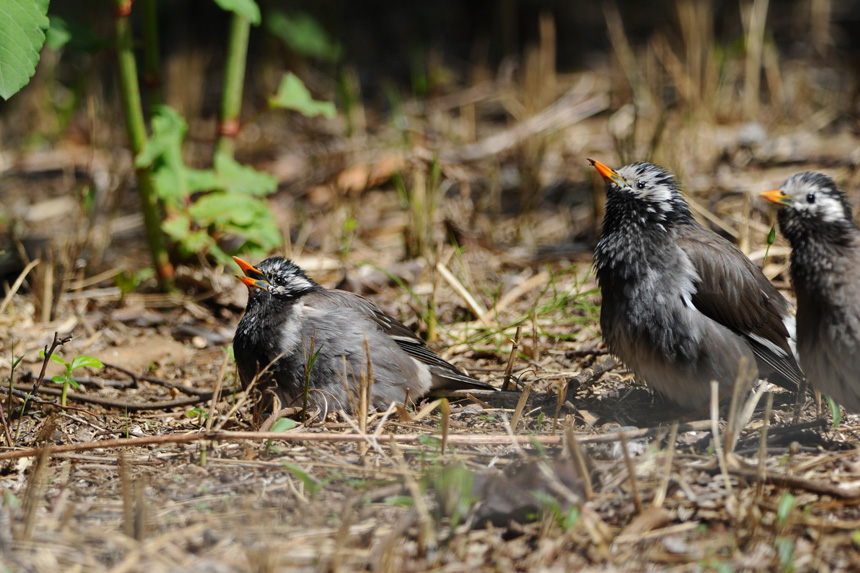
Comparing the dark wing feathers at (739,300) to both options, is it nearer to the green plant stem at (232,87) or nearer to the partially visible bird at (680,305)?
the partially visible bird at (680,305)

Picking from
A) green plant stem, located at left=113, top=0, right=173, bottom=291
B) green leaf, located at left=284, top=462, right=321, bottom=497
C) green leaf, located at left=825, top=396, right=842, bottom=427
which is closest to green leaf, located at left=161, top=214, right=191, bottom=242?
green plant stem, located at left=113, top=0, right=173, bottom=291

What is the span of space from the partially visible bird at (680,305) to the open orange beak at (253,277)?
1.64 metres

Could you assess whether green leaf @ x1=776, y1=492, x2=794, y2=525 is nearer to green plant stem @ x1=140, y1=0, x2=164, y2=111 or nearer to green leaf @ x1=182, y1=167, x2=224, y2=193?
green leaf @ x1=182, y1=167, x2=224, y2=193

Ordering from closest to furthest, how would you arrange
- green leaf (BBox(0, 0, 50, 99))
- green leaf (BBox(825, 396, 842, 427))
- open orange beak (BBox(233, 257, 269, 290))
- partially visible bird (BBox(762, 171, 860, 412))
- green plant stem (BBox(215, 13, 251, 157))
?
partially visible bird (BBox(762, 171, 860, 412))
green leaf (BBox(825, 396, 842, 427))
green leaf (BBox(0, 0, 50, 99))
open orange beak (BBox(233, 257, 269, 290))
green plant stem (BBox(215, 13, 251, 157))

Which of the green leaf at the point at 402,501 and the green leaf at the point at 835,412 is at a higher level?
the green leaf at the point at 835,412

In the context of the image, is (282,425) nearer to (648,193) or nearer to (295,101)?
(648,193)

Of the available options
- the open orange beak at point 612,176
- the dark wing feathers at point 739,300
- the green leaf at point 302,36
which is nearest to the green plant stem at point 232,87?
the open orange beak at point 612,176

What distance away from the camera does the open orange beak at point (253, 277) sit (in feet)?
14.3

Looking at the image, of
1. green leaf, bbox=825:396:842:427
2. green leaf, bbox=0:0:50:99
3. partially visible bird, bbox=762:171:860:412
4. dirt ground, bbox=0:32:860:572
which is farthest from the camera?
green leaf, bbox=0:0:50:99

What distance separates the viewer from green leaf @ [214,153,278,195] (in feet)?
18.3

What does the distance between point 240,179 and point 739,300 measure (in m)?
3.16

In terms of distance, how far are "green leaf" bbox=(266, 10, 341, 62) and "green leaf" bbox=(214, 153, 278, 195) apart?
4.12 meters

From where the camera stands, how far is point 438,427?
383cm

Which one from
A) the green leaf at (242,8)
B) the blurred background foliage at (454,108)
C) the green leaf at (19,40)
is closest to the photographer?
the green leaf at (19,40)
